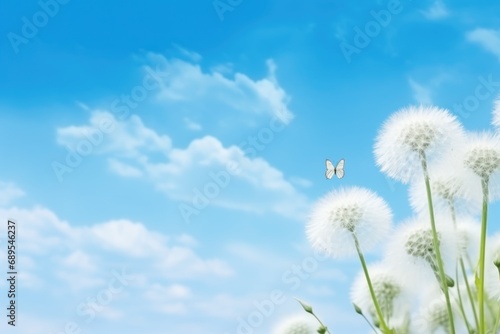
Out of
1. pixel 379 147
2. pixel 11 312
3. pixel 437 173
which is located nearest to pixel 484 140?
pixel 437 173

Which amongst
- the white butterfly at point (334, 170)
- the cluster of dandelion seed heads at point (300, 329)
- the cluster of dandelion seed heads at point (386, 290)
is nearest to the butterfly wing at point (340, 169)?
the white butterfly at point (334, 170)

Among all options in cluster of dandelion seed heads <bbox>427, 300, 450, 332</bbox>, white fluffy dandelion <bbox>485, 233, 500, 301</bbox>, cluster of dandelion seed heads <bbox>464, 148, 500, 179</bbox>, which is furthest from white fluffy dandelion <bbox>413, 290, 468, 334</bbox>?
cluster of dandelion seed heads <bbox>464, 148, 500, 179</bbox>

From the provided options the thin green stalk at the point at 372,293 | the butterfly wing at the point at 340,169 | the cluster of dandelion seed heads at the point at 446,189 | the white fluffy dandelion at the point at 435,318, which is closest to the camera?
the thin green stalk at the point at 372,293

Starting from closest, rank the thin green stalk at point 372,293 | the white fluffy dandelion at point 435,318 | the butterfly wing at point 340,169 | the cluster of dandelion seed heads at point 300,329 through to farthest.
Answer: the thin green stalk at point 372,293, the white fluffy dandelion at point 435,318, the cluster of dandelion seed heads at point 300,329, the butterfly wing at point 340,169

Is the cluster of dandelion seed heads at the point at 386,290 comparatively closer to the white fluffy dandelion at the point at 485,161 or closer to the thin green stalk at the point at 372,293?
the thin green stalk at the point at 372,293

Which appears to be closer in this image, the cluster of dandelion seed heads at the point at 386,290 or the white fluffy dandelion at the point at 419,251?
the white fluffy dandelion at the point at 419,251

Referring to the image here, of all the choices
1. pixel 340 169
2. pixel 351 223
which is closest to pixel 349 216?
pixel 351 223

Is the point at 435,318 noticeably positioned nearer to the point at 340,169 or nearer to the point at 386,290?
the point at 386,290
